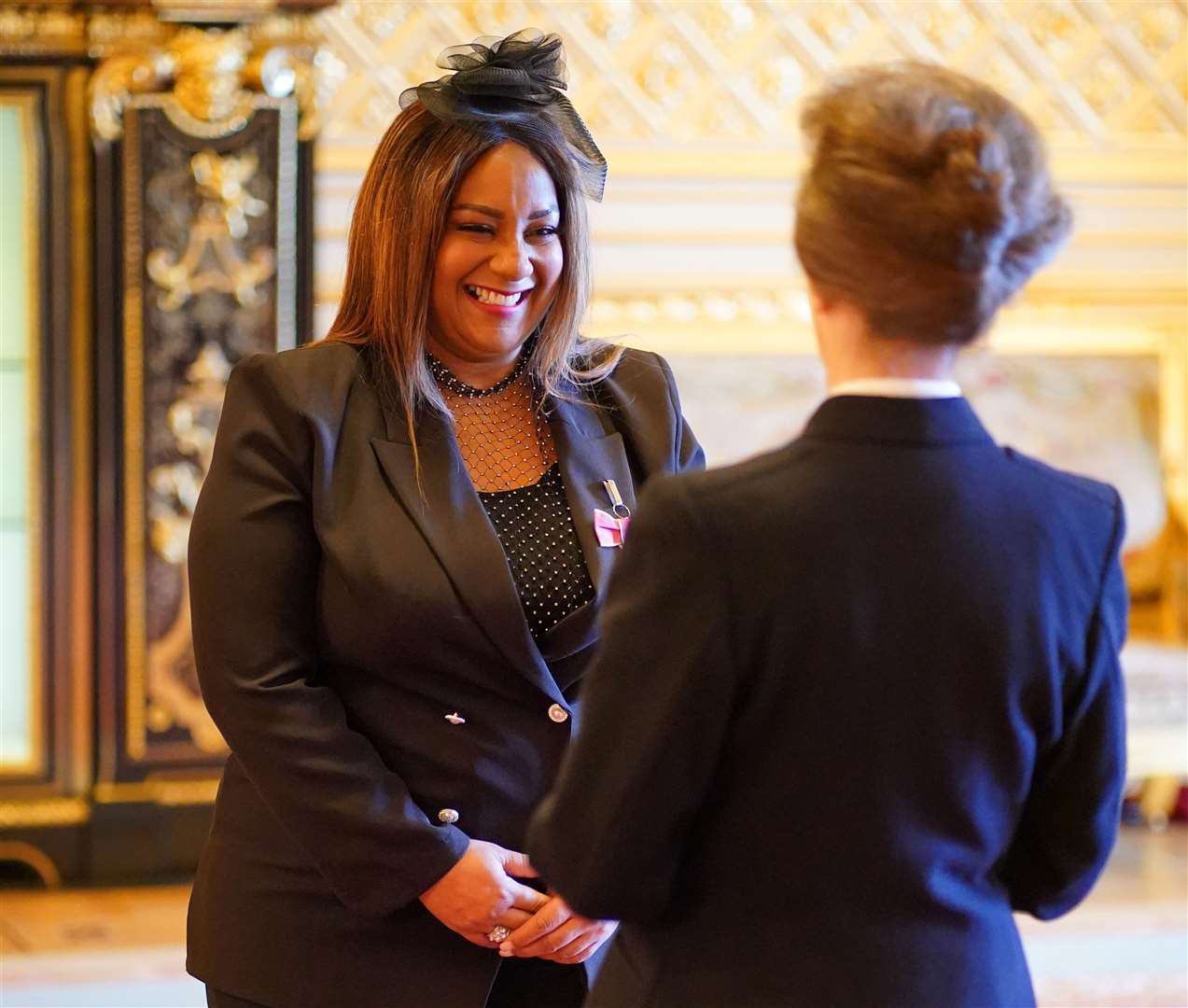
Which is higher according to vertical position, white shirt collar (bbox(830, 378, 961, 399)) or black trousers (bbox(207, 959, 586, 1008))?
white shirt collar (bbox(830, 378, 961, 399))

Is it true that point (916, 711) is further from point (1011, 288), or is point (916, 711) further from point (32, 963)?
point (32, 963)

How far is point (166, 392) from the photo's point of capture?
3756 millimetres

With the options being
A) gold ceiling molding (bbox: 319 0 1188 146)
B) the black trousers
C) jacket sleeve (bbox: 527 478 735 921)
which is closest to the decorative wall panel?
gold ceiling molding (bbox: 319 0 1188 146)

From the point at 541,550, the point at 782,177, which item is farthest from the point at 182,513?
the point at 541,550

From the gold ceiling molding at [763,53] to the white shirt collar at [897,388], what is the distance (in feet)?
10.9

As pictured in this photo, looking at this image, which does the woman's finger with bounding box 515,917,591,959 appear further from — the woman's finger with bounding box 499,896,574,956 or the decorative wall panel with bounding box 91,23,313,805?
→ the decorative wall panel with bounding box 91,23,313,805

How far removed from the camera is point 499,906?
155cm

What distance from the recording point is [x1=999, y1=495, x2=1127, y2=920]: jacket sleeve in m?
1.13

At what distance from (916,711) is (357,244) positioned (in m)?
0.90

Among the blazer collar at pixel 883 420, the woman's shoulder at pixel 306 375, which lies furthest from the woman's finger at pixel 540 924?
the blazer collar at pixel 883 420

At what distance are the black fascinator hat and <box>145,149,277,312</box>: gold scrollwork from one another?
2.10 m

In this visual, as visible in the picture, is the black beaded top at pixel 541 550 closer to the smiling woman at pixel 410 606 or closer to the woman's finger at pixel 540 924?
the smiling woman at pixel 410 606

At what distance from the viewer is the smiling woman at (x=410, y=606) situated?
1.55 m

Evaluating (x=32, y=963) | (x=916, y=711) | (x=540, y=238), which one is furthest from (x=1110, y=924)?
(x=916, y=711)
